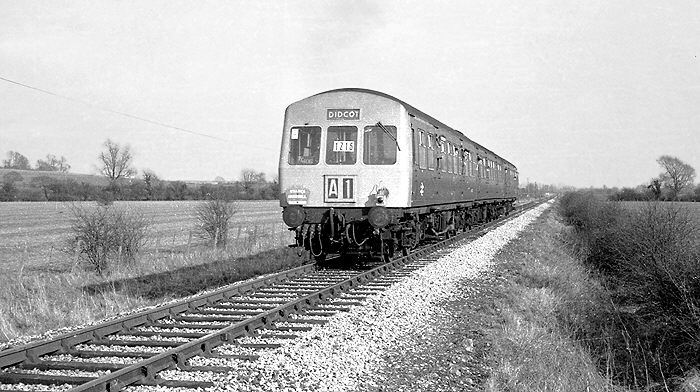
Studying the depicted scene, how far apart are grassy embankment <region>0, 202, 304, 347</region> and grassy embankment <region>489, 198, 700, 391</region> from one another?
5.57 metres

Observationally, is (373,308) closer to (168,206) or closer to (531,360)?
(531,360)

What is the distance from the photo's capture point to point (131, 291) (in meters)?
10.7

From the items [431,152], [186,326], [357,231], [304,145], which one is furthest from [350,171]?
[186,326]

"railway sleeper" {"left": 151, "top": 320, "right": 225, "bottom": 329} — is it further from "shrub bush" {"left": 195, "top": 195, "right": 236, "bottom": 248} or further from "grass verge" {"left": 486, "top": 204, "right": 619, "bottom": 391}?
"shrub bush" {"left": 195, "top": 195, "right": 236, "bottom": 248}

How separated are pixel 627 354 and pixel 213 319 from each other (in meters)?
6.15

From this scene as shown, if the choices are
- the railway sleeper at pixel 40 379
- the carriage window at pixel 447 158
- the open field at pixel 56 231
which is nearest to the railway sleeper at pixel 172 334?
the railway sleeper at pixel 40 379

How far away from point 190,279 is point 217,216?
35.3 ft

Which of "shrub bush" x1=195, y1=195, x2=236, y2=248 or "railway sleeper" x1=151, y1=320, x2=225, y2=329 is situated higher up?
"shrub bush" x1=195, y1=195, x2=236, y2=248

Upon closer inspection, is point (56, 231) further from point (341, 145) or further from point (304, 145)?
point (341, 145)

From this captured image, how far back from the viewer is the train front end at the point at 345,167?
11352 mm

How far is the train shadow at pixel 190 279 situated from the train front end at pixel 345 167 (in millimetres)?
1702

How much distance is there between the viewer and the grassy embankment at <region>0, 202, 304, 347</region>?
308 inches

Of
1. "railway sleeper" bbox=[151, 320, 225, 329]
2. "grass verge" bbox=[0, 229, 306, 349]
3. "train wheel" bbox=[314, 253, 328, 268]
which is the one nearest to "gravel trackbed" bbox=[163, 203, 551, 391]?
"railway sleeper" bbox=[151, 320, 225, 329]

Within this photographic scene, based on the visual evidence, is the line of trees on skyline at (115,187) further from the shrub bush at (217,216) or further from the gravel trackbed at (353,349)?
the gravel trackbed at (353,349)
